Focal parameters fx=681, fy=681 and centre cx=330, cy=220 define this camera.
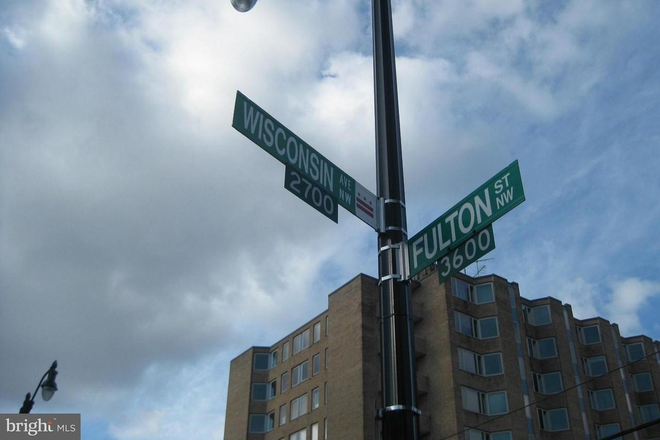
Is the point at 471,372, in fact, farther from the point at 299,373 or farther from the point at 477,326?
the point at 299,373

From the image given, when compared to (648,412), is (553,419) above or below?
below

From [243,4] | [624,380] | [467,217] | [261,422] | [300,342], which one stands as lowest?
[467,217]

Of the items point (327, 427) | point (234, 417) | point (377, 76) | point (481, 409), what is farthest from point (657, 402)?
point (377, 76)

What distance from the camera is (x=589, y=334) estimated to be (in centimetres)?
5638

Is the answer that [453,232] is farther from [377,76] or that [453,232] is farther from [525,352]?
[525,352]

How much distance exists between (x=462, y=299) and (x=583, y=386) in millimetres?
11555

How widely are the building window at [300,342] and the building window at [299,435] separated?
276 inches

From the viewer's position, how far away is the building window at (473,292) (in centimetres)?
5000

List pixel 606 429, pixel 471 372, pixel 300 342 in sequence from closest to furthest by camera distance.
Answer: pixel 471 372 → pixel 606 429 → pixel 300 342

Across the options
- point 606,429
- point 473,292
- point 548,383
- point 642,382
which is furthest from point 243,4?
point 642,382

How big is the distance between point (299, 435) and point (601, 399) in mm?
23672

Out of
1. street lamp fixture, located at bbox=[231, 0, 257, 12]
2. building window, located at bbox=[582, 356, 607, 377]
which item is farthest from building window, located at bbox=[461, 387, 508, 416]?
street lamp fixture, located at bbox=[231, 0, 257, 12]

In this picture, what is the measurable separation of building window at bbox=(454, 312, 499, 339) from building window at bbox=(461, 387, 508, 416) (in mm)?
4157

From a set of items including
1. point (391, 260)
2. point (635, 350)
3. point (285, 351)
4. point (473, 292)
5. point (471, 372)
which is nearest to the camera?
point (391, 260)
